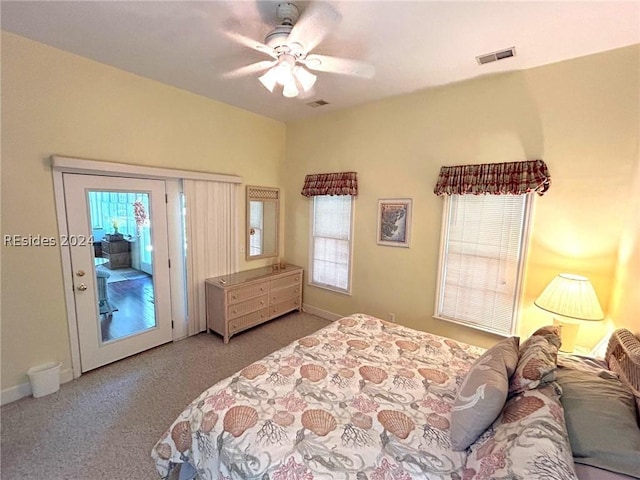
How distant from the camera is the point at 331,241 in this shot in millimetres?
3953

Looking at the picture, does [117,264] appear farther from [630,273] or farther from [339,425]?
[630,273]

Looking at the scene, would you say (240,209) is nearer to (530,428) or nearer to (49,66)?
(49,66)

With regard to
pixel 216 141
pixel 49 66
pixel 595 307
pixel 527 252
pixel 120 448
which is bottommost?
pixel 120 448

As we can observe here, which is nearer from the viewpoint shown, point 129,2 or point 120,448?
point 129,2

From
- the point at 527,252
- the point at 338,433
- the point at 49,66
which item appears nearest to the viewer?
the point at 338,433

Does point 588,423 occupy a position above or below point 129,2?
below

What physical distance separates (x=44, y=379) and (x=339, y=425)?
2.66 m

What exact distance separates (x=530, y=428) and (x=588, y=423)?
0.32m

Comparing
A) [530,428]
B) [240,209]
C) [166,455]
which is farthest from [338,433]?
[240,209]

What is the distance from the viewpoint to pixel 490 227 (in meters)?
2.72

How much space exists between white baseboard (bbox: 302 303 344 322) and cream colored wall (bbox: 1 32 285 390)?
2.76 meters

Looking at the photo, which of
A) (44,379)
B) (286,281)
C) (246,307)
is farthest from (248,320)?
(44,379)

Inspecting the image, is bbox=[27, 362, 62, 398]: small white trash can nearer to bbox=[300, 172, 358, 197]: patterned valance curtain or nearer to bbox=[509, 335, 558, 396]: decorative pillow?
bbox=[300, 172, 358, 197]: patterned valance curtain

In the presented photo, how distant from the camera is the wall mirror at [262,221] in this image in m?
3.99
